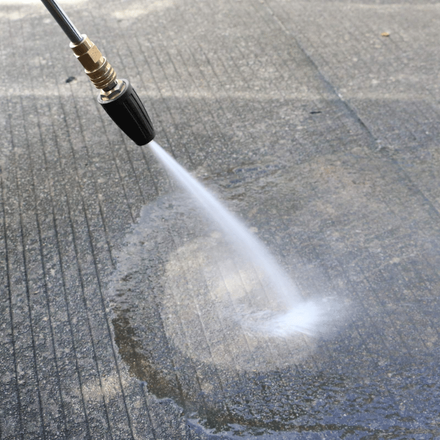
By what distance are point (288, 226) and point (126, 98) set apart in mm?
1151

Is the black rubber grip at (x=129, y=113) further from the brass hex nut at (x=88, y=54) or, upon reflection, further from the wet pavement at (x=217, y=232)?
the wet pavement at (x=217, y=232)

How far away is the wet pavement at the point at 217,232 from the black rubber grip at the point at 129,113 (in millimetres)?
706

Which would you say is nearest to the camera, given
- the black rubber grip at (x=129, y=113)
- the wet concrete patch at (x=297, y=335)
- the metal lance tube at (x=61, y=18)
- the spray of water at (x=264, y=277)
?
the metal lance tube at (x=61, y=18)

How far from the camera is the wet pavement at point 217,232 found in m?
2.08

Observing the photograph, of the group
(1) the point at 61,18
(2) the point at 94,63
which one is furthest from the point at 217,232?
(1) the point at 61,18

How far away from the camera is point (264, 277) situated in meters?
2.47

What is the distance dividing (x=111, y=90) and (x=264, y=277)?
1.15 meters

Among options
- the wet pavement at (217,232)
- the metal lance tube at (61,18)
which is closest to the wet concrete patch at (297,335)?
the wet pavement at (217,232)

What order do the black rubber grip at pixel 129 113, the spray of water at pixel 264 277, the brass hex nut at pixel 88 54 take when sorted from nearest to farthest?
the brass hex nut at pixel 88 54 < the black rubber grip at pixel 129 113 < the spray of water at pixel 264 277

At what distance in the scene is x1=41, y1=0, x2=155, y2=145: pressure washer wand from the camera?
173cm

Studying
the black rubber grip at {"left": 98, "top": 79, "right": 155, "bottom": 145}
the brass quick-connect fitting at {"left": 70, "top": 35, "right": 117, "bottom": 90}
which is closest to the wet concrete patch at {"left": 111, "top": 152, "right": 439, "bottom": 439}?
the black rubber grip at {"left": 98, "top": 79, "right": 155, "bottom": 145}

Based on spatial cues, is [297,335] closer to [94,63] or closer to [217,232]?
[217,232]

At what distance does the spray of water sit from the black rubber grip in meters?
0.73

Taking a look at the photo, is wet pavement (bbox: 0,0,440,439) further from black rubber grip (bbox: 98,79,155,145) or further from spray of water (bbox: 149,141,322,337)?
black rubber grip (bbox: 98,79,155,145)
